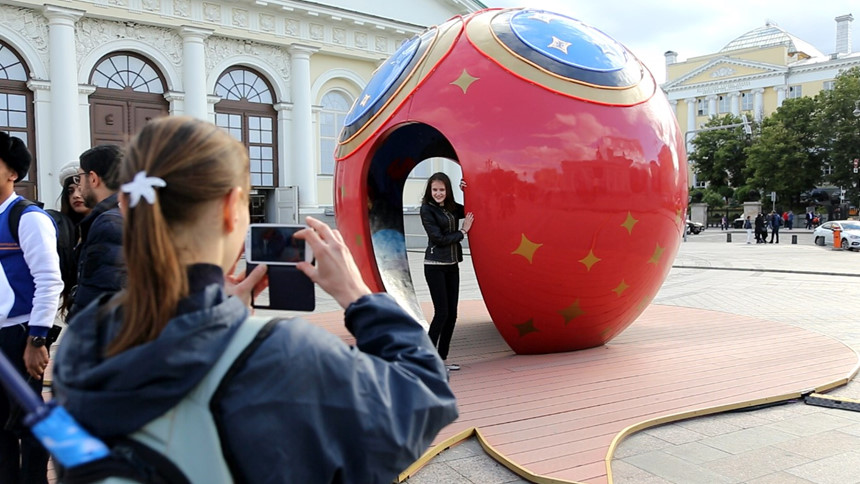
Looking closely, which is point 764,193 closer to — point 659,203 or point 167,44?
point 167,44

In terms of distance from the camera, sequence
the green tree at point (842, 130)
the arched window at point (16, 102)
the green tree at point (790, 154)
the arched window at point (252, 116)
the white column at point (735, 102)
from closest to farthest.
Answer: the arched window at point (16, 102) < the arched window at point (252, 116) < the green tree at point (842, 130) < the green tree at point (790, 154) < the white column at point (735, 102)

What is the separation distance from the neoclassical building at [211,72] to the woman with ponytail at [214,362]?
19.8 m

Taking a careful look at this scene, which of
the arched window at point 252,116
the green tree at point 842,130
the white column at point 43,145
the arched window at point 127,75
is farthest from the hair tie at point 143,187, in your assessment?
the green tree at point 842,130

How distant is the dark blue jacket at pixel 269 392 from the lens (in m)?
1.16

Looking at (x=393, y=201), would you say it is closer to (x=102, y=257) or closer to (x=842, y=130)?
(x=102, y=257)

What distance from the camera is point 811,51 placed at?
7775cm

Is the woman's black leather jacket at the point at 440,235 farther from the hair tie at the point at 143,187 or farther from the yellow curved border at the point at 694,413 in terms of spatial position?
the hair tie at the point at 143,187

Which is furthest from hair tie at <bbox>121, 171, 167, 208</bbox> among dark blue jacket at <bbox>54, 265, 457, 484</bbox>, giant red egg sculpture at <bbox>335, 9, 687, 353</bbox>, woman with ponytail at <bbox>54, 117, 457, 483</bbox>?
giant red egg sculpture at <bbox>335, 9, 687, 353</bbox>

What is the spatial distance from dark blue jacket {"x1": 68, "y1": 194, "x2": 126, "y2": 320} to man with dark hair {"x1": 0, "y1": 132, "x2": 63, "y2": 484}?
0.64 ft

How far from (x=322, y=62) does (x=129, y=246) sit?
28199 millimetres

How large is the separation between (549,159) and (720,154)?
60244 millimetres

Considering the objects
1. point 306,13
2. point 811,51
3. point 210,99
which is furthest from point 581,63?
point 811,51

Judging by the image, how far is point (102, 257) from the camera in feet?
10.6

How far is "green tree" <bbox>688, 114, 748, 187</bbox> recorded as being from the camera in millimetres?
60250
